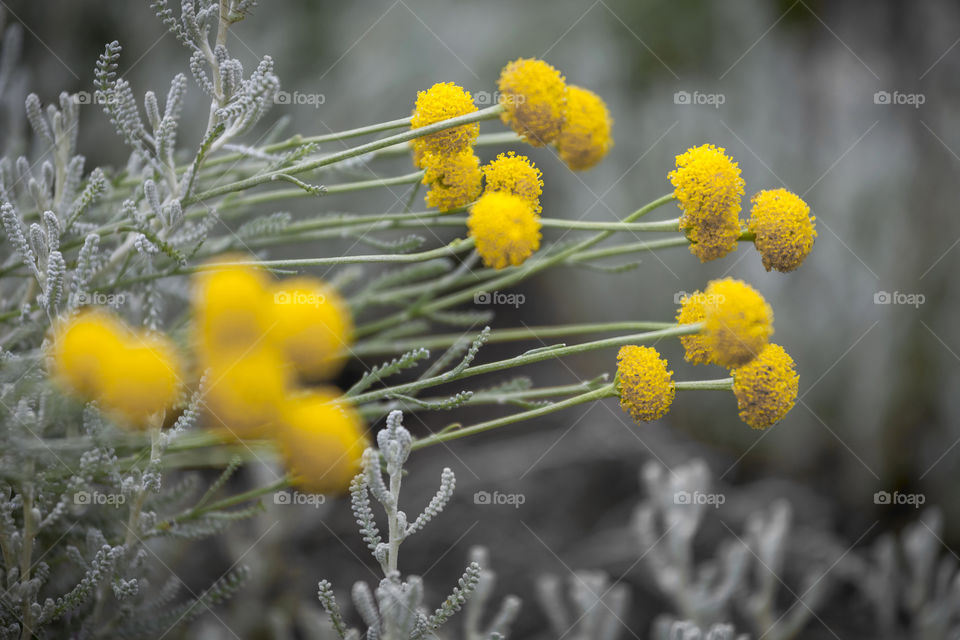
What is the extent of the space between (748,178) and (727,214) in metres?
1.10

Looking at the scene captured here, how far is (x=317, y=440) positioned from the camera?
403mm

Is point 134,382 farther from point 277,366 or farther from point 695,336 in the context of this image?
point 695,336

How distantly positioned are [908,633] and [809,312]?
67cm

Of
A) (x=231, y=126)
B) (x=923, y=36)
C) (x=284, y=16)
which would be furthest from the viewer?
(x=923, y=36)

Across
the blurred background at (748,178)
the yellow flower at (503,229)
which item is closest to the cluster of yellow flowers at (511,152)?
the yellow flower at (503,229)

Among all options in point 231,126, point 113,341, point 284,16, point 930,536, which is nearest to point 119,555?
point 113,341

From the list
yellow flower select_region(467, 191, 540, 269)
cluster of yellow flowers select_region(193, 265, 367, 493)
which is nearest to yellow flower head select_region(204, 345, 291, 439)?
cluster of yellow flowers select_region(193, 265, 367, 493)

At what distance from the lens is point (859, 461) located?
60.1 inches

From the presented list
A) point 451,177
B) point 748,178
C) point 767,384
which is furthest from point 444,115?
point 748,178

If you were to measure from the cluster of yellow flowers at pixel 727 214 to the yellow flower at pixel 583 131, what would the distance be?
0.06 m

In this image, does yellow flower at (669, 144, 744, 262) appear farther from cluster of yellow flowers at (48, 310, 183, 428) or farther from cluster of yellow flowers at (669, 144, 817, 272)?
cluster of yellow flowers at (48, 310, 183, 428)

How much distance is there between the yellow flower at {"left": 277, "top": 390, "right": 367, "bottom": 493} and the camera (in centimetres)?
40

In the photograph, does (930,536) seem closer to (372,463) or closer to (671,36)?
(372,463)

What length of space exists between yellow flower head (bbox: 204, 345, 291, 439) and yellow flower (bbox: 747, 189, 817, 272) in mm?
374
